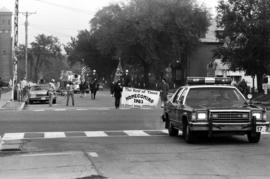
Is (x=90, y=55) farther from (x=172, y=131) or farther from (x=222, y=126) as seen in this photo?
(x=222, y=126)

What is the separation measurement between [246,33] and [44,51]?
10408cm

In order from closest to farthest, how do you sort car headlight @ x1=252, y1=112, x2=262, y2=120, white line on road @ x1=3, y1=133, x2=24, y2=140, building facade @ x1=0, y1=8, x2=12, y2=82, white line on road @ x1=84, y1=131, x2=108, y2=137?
car headlight @ x1=252, y1=112, x2=262, y2=120 → white line on road @ x1=3, y1=133, x2=24, y2=140 → white line on road @ x1=84, y1=131, x2=108, y2=137 → building facade @ x1=0, y1=8, x2=12, y2=82

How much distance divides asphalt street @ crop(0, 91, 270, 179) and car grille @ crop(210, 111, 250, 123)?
0.63 m

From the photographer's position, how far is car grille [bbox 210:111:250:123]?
14.4 meters

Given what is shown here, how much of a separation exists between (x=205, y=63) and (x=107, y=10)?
1987 cm

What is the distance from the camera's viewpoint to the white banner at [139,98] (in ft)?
115

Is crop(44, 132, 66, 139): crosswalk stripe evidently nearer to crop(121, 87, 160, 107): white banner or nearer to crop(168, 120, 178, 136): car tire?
crop(168, 120, 178, 136): car tire

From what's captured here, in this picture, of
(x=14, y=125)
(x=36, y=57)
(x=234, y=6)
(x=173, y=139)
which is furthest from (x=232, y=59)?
(x=36, y=57)

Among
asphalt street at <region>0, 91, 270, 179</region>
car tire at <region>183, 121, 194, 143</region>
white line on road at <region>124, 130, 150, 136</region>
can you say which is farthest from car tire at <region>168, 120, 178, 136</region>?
car tire at <region>183, 121, 194, 143</region>

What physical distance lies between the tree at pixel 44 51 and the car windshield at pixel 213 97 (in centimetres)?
13307

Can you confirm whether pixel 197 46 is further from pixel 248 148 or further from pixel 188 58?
pixel 248 148

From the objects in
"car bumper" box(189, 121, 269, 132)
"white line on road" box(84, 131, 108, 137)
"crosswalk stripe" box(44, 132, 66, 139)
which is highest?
"car bumper" box(189, 121, 269, 132)

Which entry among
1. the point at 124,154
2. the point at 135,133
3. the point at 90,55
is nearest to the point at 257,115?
the point at 124,154

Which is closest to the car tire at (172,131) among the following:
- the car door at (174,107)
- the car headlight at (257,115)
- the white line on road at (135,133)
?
the car door at (174,107)
